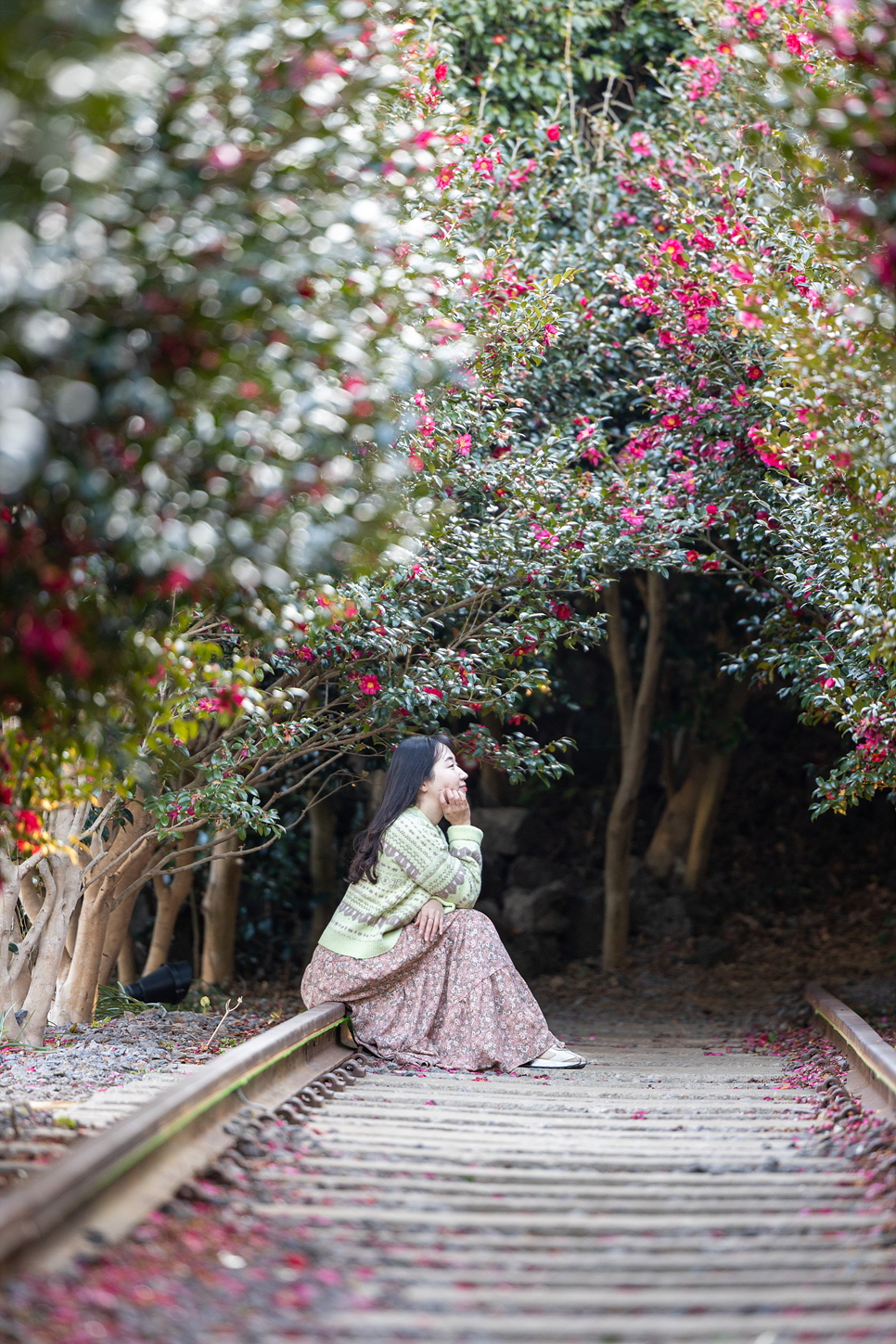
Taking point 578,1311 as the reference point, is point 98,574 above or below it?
above

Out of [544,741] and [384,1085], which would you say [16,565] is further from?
[544,741]

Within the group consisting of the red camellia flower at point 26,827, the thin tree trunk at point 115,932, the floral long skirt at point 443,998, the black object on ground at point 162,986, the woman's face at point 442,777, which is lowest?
the black object on ground at point 162,986

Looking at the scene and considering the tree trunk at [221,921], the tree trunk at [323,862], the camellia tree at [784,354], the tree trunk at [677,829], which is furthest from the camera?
the tree trunk at [677,829]

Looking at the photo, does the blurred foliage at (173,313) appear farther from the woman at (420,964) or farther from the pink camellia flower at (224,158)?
the woman at (420,964)

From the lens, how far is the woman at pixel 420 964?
5.48 metres

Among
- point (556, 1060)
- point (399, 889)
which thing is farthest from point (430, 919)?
point (556, 1060)

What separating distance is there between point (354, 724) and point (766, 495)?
2572mm

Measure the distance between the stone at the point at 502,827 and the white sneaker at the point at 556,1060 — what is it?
600 centimetres

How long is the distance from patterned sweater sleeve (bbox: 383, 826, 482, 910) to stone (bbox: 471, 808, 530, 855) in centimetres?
589

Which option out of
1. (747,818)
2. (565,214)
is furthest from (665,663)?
(565,214)

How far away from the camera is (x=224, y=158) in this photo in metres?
2.48

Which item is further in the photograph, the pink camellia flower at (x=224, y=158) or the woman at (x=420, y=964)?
the woman at (x=420, y=964)

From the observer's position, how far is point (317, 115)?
→ 2.79 meters

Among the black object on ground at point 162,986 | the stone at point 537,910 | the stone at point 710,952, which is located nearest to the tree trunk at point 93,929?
the black object on ground at point 162,986
